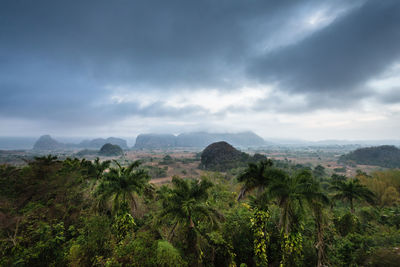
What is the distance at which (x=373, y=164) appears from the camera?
312 feet

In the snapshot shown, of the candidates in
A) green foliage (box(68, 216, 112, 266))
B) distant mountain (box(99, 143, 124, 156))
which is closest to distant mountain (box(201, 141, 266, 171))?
green foliage (box(68, 216, 112, 266))

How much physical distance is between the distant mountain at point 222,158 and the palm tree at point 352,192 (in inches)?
1966

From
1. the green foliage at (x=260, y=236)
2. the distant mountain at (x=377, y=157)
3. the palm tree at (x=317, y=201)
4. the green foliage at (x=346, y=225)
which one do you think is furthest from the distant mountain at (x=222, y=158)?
the distant mountain at (x=377, y=157)

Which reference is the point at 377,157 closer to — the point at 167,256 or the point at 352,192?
the point at 352,192

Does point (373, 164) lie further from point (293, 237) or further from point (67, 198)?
point (67, 198)

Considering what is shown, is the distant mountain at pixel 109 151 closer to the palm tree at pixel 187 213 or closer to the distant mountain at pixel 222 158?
the distant mountain at pixel 222 158

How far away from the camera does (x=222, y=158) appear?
82000mm

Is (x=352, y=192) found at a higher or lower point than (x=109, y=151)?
higher

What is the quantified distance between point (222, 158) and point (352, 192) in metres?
63.0

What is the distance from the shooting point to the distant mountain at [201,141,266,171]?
74312 millimetres

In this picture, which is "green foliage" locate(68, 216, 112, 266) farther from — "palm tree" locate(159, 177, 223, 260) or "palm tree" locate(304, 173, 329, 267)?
"palm tree" locate(304, 173, 329, 267)

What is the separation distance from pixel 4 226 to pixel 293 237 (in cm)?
1717

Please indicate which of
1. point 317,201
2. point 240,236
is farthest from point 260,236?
point 317,201

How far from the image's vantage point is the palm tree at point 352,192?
19.3 m
